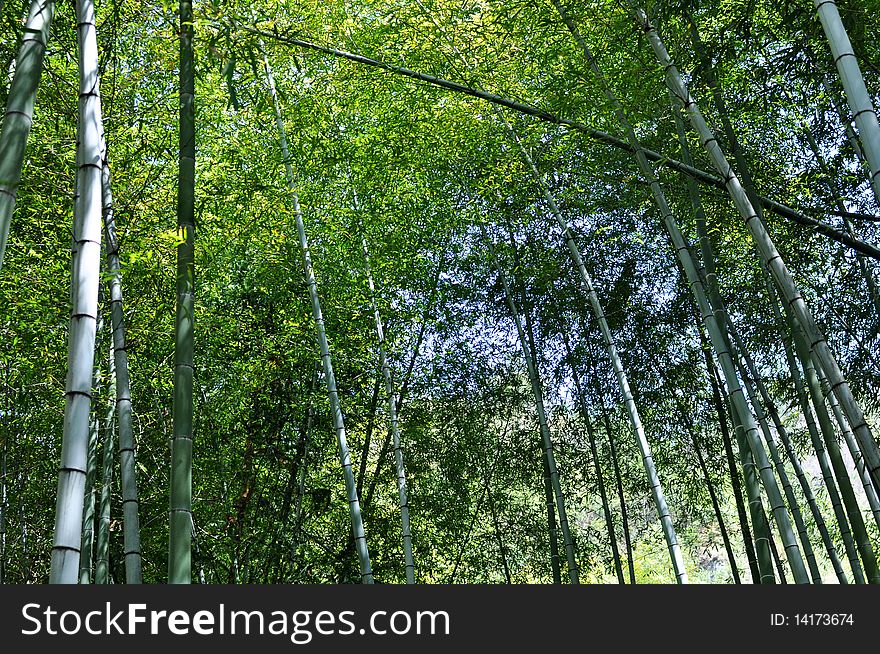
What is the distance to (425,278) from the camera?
7398 millimetres

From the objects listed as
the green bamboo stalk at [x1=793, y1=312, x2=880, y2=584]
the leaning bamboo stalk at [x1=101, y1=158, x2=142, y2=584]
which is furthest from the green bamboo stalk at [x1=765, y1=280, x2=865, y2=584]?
the leaning bamboo stalk at [x1=101, y1=158, x2=142, y2=584]

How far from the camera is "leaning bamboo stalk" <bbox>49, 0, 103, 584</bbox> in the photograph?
196 centimetres

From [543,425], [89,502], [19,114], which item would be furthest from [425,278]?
[19,114]

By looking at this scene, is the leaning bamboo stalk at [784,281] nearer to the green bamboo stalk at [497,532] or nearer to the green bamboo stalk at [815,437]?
the green bamboo stalk at [815,437]

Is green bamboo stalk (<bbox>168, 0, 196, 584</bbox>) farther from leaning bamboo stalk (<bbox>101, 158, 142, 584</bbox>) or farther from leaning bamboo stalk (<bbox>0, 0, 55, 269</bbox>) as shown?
leaning bamboo stalk (<bbox>101, 158, 142, 584</bbox>)

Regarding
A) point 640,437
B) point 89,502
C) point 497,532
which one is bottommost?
point 89,502

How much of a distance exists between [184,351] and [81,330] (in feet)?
1.26

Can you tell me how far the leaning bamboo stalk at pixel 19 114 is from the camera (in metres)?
1.84

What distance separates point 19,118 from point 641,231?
594 centimetres

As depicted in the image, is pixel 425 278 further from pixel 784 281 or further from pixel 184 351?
pixel 184 351

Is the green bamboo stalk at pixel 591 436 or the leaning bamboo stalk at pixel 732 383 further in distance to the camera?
the green bamboo stalk at pixel 591 436

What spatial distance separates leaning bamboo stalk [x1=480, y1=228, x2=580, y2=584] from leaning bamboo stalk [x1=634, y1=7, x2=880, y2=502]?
3440 mm

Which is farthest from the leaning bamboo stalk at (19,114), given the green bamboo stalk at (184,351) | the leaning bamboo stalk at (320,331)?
the leaning bamboo stalk at (320,331)

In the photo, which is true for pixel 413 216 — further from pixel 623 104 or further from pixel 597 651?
pixel 597 651
